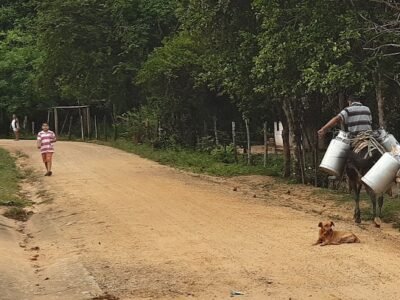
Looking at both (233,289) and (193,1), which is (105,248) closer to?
(233,289)

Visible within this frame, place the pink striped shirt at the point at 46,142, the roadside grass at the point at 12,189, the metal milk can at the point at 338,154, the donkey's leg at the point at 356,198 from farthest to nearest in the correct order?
the pink striped shirt at the point at 46,142, the roadside grass at the point at 12,189, the donkey's leg at the point at 356,198, the metal milk can at the point at 338,154

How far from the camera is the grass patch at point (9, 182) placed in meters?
13.9

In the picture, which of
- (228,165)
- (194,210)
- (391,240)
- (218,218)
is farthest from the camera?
(228,165)

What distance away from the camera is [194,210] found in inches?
467

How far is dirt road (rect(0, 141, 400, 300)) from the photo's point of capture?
21.8ft

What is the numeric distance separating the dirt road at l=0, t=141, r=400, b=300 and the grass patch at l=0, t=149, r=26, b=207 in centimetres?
62

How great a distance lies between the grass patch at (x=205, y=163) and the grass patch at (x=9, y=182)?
530 centimetres

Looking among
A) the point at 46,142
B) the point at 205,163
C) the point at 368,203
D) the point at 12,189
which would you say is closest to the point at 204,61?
the point at 205,163

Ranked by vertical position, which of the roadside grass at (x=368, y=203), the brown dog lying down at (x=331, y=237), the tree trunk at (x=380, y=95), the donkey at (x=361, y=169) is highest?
the tree trunk at (x=380, y=95)

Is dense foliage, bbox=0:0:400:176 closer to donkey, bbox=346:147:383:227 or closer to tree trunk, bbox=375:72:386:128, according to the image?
tree trunk, bbox=375:72:386:128

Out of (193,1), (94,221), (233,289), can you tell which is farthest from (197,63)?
(233,289)

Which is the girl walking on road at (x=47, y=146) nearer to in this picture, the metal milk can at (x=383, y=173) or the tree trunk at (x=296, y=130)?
the tree trunk at (x=296, y=130)

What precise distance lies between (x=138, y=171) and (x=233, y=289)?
43.4 ft

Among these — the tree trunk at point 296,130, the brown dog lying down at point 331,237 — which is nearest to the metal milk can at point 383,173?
the brown dog lying down at point 331,237
